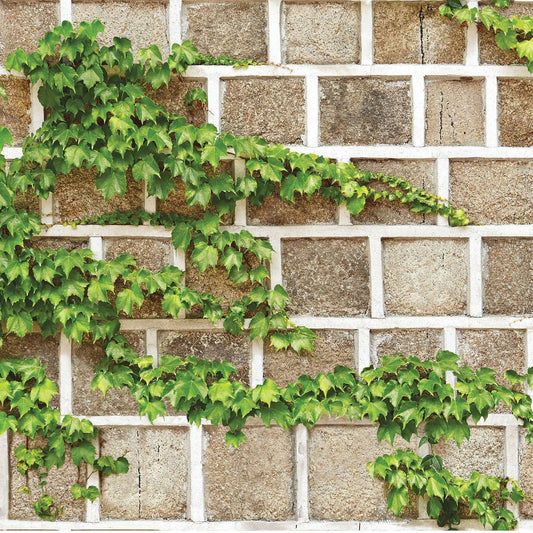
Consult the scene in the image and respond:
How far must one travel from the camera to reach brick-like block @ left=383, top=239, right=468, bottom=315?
7.16 ft

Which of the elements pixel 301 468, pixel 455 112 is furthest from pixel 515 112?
pixel 301 468

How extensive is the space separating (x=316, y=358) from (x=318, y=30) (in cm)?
135

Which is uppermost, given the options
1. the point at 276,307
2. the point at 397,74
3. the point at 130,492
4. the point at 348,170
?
the point at 397,74

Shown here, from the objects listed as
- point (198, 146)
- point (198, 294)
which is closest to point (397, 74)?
point (198, 146)

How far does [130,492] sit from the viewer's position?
7.25 feet

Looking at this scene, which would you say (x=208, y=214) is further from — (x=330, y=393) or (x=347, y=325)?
(x=330, y=393)

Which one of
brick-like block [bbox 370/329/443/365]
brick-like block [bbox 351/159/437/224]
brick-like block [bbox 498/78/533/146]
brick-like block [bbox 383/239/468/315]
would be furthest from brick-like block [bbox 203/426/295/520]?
brick-like block [bbox 498/78/533/146]

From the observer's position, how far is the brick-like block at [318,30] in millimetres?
2148

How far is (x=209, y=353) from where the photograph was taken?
220 centimetres

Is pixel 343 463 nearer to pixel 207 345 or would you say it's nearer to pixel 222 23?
Result: pixel 207 345

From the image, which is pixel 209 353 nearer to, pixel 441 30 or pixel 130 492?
pixel 130 492

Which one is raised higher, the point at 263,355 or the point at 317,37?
the point at 317,37

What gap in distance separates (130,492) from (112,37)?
1.88 metres

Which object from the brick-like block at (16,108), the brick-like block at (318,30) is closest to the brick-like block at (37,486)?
the brick-like block at (16,108)
